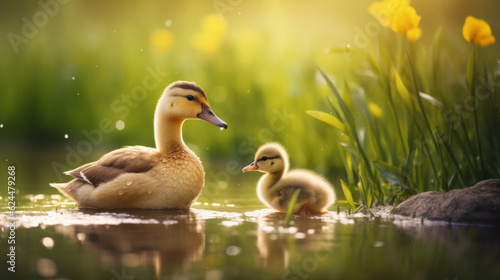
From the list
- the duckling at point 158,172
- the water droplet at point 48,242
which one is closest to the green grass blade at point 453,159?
the duckling at point 158,172

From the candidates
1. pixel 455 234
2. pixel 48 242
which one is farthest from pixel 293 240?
pixel 48 242

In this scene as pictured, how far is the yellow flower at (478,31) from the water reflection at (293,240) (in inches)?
77.6

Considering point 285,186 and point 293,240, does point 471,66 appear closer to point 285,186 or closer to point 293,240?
point 285,186

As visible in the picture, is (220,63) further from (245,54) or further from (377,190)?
(377,190)

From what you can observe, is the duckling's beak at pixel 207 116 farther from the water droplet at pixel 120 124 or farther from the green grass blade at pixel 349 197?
the water droplet at pixel 120 124

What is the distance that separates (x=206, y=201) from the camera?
6934 mm

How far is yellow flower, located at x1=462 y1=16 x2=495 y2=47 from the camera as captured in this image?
587 cm

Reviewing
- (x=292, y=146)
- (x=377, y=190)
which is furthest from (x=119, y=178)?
(x=292, y=146)

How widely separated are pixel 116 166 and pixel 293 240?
237 centimetres

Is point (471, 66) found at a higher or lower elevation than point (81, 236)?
higher

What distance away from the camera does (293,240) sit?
15.0ft

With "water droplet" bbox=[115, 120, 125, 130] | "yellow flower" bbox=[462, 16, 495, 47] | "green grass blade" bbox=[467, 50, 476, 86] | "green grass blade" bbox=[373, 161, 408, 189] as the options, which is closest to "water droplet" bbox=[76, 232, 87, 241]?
"green grass blade" bbox=[373, 161, 408, 189]

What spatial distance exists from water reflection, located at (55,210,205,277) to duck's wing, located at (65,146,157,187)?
62cm

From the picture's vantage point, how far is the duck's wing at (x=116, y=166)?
6.24m
